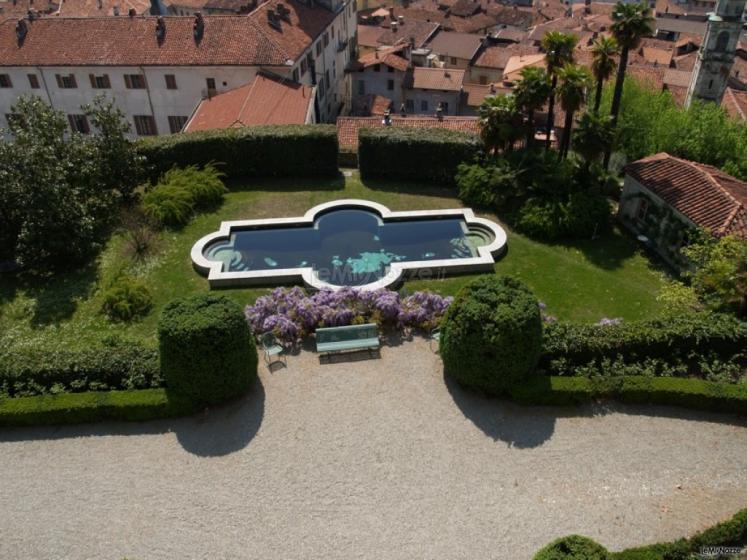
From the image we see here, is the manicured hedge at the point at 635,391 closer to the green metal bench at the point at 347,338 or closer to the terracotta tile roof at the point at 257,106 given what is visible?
the green metal bench at the point at 347,338

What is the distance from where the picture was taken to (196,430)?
756 inches

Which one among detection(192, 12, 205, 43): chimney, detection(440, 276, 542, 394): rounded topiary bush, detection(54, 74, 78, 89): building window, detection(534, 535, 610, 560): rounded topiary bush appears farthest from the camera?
detection(54, 74, 78, 89): building window

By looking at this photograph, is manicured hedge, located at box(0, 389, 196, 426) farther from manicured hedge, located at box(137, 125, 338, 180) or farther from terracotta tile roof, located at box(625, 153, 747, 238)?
terracotta tile roof, located at box(625, 153, 747, 238)

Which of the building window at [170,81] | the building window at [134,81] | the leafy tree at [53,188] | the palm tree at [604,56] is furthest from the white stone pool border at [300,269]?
the building window at [134,81]

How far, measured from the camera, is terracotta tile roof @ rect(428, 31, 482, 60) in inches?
2970

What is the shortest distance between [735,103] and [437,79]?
28016 millimetres

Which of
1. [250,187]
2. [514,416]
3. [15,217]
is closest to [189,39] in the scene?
[250,187]

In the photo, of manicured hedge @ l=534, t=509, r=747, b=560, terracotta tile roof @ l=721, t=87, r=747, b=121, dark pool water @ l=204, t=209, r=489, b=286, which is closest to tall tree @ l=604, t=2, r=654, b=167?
dark pool water @ l=204, t=209, r=489, b=286

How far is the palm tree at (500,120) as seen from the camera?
3016cm

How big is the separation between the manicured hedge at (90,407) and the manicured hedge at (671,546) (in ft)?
38.9

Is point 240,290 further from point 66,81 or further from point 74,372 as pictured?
point 66,81

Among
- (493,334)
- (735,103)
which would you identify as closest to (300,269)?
(493,334)

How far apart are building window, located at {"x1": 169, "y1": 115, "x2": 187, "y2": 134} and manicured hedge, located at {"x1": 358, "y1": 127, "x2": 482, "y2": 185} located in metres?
19.7

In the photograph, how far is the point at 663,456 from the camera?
18.4 metres
